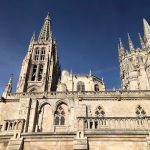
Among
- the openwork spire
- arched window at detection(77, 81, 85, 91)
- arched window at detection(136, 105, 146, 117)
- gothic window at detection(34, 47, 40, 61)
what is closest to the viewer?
arched window at detection(136, 105, 146, 117)

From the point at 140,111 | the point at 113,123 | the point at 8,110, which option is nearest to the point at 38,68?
the point at 8,110

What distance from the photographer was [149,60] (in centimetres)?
3566

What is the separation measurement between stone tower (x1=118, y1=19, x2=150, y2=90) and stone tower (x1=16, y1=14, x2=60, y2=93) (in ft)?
56.4

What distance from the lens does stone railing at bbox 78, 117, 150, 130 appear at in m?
9.59

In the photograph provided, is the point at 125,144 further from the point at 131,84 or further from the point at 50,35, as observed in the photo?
the point at 50,35

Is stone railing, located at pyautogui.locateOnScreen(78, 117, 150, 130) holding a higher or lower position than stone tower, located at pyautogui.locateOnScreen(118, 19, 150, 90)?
lower

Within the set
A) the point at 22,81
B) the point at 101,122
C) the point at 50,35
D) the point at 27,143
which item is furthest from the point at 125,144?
the point at 50,35

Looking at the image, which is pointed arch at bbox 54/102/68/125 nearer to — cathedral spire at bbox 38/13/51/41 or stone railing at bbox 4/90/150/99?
stone railing at bbox 4/90/150/99

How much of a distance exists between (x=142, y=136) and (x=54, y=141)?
12.8 feet

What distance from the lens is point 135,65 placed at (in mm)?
49312

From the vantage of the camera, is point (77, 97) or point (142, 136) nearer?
point (142, 136)

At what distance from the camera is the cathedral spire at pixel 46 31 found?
54.8m

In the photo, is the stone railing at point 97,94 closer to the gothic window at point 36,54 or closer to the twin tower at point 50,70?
the twin tower at point 50,70

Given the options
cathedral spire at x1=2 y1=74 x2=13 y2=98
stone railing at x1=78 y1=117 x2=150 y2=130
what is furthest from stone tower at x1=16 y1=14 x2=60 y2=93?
stone railing at x1=78 y1=117 x2=150 y2=130
